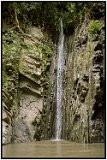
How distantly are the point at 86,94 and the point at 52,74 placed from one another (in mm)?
2785

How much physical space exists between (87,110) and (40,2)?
5414 mm

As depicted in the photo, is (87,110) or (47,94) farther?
(47,94)

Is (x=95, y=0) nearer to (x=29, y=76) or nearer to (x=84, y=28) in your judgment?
(x=84, y=28)

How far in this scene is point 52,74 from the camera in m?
12.3

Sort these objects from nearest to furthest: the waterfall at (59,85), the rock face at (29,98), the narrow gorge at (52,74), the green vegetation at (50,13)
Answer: the narrow gorge at (52,74) < the rock face at (29,98) < the waterfall at (59,85) < the green vegetation at (50,13)

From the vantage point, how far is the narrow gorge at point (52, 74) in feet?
31.3

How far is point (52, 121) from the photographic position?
11.5 metres

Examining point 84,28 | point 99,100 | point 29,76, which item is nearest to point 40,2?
point 84,28

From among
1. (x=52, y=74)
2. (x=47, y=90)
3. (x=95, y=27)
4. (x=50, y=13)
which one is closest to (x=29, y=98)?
(x=47, y=90)

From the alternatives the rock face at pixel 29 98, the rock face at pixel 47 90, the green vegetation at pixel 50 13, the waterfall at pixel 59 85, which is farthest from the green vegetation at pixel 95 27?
the waterfall at pixel 59 85

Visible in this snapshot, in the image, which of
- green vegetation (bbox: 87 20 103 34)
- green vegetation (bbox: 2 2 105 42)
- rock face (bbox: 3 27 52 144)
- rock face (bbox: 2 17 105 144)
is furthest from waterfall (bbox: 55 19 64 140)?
green vegetation (bbox: 87 20 103 34)

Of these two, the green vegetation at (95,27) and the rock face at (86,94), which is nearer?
the rock face at (86,94)

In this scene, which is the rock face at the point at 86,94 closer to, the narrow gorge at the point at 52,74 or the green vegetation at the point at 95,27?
the narrow gorge at the point at 52,74

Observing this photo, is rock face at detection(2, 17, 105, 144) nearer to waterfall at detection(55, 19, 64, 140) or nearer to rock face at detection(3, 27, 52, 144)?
rock face at detection(3, 27, 52, 144)
